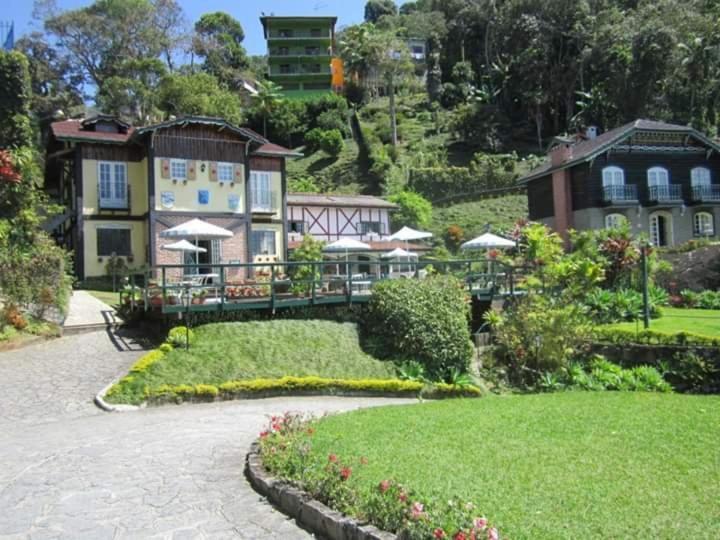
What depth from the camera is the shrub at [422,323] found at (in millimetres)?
15320

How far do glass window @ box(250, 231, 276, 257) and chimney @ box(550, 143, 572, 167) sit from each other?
1893 cm

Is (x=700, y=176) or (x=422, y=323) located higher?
(x=700, y=176)

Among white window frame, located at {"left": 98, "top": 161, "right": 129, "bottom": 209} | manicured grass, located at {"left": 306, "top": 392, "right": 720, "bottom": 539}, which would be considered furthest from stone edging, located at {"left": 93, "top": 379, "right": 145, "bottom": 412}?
white window frame, located at {"left": 98, "top": 161, "right": 129, "bottom": 209}

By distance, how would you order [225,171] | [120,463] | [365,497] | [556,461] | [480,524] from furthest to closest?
[225,171]
[120,463]
[556,461]
[365,497]
[480,524]

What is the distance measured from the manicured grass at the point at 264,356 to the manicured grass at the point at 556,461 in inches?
161

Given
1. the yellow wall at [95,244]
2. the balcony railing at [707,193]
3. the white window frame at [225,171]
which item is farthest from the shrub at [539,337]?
the balcony railing at [707,193]

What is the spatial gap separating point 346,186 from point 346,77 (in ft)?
80.0

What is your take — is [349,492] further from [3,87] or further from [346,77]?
[346,77]

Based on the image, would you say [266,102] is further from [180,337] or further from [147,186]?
[180,337]

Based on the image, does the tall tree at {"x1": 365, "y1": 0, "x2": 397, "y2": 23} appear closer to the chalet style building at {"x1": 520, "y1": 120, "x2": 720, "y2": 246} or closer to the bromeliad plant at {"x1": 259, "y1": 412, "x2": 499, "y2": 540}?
the chalet style building at {"x1": 520, "y1": 120, "x2": 720, "y2": 246}

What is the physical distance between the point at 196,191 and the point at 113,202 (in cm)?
348

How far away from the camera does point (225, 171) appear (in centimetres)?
2858

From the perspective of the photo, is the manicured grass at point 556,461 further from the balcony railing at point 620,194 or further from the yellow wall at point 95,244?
the balcony railing at point 620,194

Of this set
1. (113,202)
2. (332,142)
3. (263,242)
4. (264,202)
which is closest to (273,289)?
(113,202)
